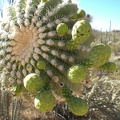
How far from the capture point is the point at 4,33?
9.03 feet

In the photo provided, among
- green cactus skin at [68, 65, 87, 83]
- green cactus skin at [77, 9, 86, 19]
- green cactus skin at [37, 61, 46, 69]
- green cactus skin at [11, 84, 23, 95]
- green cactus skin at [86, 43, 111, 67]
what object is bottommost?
green cactus skin at [11, 84, 23, 95]

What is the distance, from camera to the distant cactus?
99.1 inches

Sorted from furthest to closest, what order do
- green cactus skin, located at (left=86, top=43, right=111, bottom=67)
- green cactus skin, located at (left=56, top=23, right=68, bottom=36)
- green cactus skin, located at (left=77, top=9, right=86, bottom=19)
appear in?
green cactus skin, located at (left=77, top=9, right=86, bottom=19) < green cactus skin, located at (left=56, top=23, right=68, bottom=36) < green cactus skin, located at (left=86, top=43, right=111, bottom=67)

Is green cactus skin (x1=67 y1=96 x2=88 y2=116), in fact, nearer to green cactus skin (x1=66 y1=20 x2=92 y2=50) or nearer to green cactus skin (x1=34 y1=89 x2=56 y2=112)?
green cactus skin (x1=34 y1=89 x2=56 y2=112)

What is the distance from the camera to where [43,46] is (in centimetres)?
255

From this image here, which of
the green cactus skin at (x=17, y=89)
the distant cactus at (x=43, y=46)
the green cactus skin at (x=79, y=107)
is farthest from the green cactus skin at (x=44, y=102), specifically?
the green cactus skin at (x=17, y=89)

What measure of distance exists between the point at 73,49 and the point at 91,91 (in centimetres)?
325

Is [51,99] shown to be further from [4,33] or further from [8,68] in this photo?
[4,33]

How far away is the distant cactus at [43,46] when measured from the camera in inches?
99.1

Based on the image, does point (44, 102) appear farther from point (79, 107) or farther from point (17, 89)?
point (17, 89)

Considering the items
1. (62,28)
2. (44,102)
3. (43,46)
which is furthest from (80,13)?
(44,102)

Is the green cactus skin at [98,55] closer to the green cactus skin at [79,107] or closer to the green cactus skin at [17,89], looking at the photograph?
the green cactus skin at [79,107]

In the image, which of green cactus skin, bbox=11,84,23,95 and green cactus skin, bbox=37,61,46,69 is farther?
green cactus skin, bbox=11,84,23,95

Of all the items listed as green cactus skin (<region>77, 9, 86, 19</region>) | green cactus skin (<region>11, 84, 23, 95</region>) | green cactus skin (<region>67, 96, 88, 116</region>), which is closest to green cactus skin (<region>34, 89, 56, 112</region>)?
green cactus skin (<region>67, 96, 88, 116</region>)
